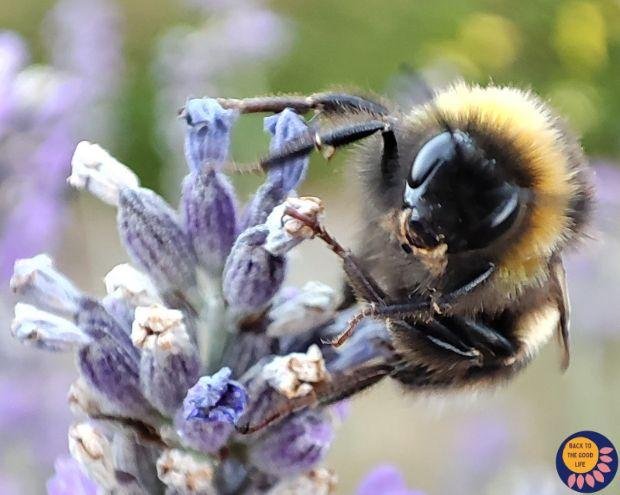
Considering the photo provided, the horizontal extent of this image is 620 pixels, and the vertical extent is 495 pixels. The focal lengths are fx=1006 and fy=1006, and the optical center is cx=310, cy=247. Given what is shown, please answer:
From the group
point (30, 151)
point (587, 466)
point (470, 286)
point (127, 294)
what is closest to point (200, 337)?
point (127, 294)

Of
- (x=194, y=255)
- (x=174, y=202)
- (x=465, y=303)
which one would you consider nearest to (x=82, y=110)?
(x=174, y=202)

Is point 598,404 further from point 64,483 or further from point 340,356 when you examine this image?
point 64,483

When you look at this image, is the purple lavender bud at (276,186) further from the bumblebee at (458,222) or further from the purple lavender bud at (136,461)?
the purple lavender bud at (136,461)

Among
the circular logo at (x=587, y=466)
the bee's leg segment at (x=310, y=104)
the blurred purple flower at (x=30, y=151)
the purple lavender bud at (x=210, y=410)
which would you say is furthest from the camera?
the blurred purple flower at (x=30, y=151)

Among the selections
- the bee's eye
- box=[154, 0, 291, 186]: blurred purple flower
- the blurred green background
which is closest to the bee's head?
the bee's eye

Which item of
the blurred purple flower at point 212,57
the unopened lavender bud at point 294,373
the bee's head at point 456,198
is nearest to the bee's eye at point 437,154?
the bee's head at point 456,198

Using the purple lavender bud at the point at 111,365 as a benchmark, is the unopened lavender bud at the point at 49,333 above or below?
above

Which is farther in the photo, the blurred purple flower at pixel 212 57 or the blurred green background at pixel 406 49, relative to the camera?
the blurred green background at pixel 406 49
